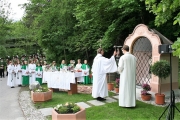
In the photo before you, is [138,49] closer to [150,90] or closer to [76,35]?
[150,90]

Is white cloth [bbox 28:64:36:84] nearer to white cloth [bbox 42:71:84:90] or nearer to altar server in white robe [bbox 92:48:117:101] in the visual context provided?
white cloth [bbox 42:71:84:90]

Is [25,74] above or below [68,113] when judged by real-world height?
above

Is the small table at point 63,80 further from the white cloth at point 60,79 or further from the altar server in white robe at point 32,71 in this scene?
the altar server in white robe at point 32,71

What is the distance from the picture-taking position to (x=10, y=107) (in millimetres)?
7695

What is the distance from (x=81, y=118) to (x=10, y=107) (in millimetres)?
3904

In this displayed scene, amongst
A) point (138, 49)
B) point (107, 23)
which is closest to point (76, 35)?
point (107, 23)

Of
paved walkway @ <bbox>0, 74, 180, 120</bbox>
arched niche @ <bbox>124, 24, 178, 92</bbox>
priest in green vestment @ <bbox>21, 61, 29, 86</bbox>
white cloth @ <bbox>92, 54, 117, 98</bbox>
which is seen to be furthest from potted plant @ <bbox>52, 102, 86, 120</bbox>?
priest in green vestment @ <bbox>21, 61, 29, 86</bbox>

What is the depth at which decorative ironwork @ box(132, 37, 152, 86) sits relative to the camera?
10453 millimetres

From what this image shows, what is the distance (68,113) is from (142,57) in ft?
22.4

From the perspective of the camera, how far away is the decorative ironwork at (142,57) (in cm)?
1045

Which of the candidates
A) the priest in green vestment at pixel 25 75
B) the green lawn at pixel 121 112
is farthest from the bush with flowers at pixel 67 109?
the priest in green vestment at pixel 25 75

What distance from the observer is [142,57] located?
10766 millimetres

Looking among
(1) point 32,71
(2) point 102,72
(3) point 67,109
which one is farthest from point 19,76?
(3) point 67,109

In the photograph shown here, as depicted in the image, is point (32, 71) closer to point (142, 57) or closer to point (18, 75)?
point (18, 75)
